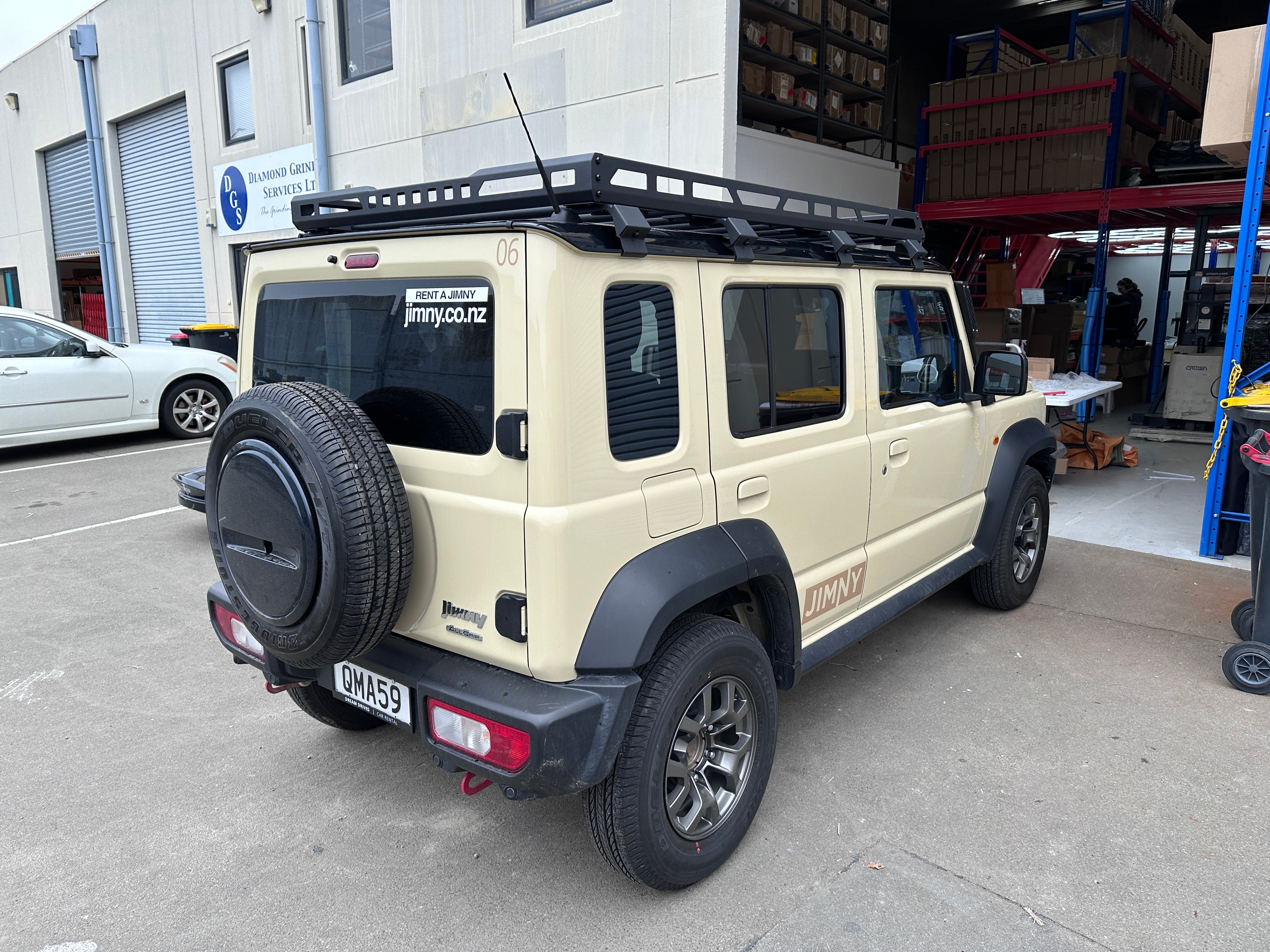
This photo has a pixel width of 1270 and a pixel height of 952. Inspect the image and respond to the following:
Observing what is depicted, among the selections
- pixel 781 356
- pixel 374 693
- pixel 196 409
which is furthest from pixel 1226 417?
pixel 196 409

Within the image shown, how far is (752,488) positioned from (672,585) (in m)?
0.52

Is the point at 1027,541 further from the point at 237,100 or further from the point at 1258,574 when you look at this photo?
the point at 237,100

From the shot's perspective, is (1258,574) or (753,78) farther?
(753,78)

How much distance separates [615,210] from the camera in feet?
7.38

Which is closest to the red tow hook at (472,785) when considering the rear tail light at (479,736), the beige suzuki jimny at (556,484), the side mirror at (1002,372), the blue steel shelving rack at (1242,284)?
the beige suzuki jimny at (556,484)

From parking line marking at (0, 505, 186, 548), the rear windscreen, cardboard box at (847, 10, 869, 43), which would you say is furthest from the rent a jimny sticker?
cardboard box at (847, 10, 869, 43)

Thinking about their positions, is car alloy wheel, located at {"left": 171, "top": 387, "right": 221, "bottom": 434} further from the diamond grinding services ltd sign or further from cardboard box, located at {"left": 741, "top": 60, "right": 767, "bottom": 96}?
cardboard box, located at {"left": 741, "top": 60, "right": 767, "bottom": 96}

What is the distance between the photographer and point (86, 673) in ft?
13.2

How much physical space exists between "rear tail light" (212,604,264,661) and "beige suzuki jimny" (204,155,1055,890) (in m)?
0.02

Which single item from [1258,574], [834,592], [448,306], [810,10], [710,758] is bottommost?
[710,758]

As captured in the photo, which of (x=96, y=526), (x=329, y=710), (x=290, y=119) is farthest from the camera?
(x=290, y=119)

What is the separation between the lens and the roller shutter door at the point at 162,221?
15539 millimetres

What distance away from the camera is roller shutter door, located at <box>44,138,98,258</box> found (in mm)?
18562

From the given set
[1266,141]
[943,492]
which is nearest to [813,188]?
[1266,141]
